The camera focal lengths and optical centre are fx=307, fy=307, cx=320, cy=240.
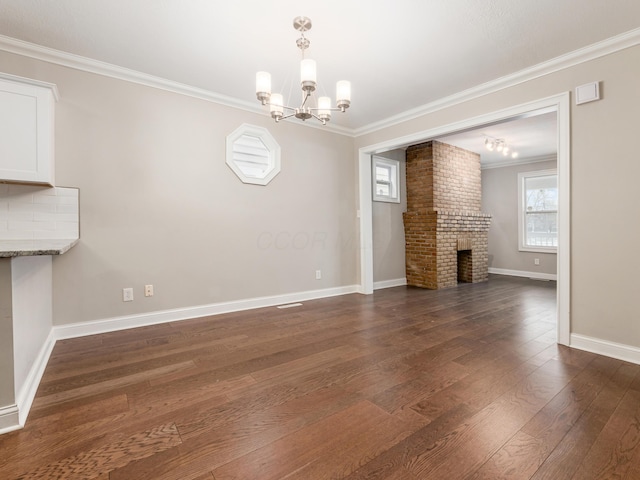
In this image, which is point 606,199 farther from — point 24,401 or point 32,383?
point 32,383

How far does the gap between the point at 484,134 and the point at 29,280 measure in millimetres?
5791

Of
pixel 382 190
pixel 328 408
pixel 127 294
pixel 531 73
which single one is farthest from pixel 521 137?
pixel 127 294

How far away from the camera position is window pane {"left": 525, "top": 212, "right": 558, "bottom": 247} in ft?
20.9

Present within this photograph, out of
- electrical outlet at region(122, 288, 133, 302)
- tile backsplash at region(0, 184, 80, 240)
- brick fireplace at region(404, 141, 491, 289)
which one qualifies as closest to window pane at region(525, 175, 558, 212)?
brick fireplace at region(404, 141, 491, 289)

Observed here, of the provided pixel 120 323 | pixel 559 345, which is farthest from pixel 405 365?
pixel 120 323

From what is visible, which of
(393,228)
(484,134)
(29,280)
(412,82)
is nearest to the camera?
(29,280)

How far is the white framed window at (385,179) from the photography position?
5.31m

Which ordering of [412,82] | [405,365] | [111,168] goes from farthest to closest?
[412,82]
[111,168]
[405,365]

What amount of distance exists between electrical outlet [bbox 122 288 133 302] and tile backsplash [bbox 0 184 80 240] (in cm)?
66

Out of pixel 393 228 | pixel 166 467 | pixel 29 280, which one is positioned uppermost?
pixel 393 228

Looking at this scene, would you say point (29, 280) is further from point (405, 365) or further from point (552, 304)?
point (552, 304)

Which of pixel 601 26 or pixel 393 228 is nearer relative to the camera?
pixel 601 26

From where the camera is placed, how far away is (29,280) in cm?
190

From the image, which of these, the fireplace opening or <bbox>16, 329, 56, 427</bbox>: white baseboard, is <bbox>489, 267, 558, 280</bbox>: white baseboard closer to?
the fireplace opening
